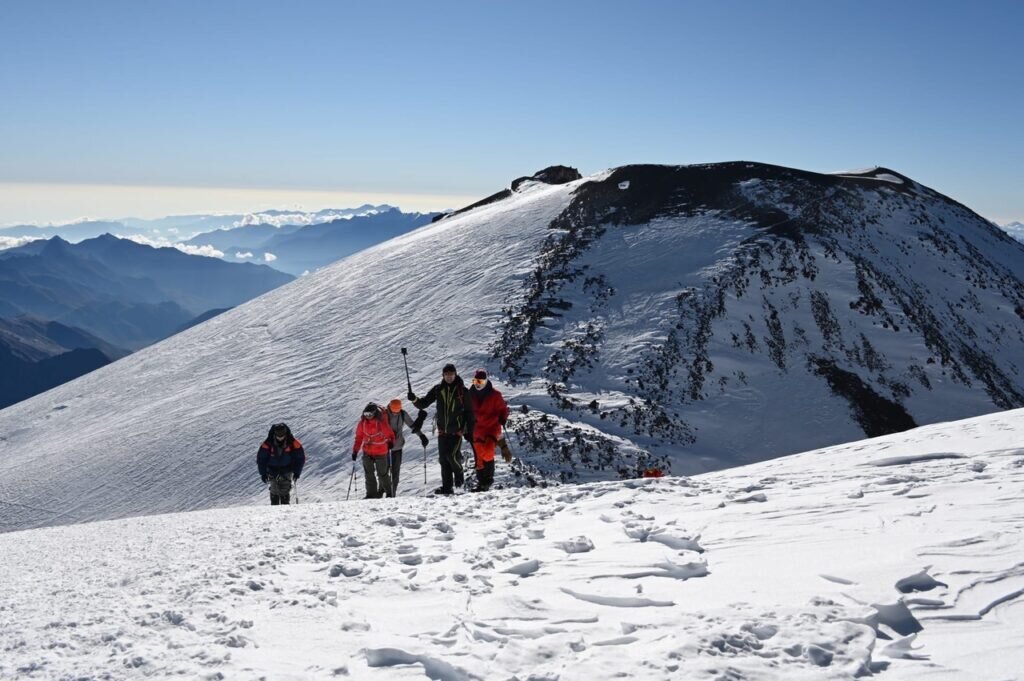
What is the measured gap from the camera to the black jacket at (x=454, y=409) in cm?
1572

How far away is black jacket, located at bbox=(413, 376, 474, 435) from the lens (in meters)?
15.7

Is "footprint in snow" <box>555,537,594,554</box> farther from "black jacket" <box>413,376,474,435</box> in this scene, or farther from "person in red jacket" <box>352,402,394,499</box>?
A: "person in red jacket" <box>352,402,394,499</box>

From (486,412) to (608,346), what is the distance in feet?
65.4

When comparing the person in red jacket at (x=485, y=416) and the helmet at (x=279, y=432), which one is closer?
the person in red jacket at (x=485, y=416)

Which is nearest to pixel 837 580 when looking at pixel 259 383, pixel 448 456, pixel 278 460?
pixel 448 456

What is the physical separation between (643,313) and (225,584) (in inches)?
1256

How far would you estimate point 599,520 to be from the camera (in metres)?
10.4

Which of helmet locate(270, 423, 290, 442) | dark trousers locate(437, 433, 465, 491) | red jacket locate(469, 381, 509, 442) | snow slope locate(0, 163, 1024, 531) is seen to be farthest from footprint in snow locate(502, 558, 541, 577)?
snow slope locate(0, 163, 1024, 531)

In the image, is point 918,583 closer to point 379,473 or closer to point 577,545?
point 577,545

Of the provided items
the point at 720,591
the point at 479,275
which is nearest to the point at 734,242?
the point at 479,275

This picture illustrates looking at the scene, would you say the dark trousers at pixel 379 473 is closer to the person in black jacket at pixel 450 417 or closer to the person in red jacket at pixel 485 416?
the person in black jacket at pixel 450 417

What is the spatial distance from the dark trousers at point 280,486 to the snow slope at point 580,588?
473 cm

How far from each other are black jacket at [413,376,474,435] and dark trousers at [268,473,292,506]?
13.8 ft

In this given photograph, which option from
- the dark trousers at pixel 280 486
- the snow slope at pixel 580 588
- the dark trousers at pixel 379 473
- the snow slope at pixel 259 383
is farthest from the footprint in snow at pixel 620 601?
the snow slope at pixel 259 383
